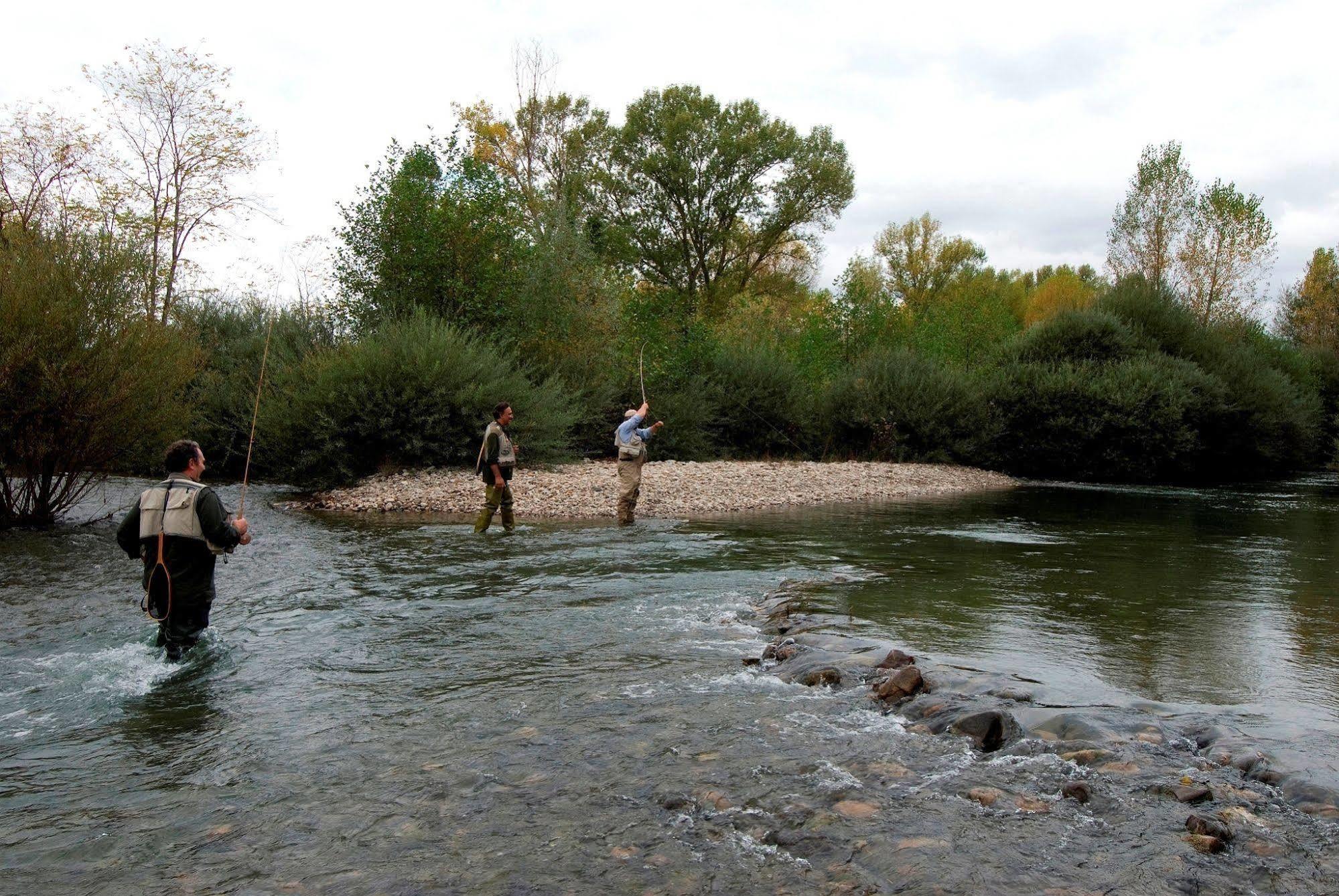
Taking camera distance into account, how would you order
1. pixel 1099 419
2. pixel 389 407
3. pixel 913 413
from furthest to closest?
pixel 913 413, pixel 1099 419, pixel 389 407

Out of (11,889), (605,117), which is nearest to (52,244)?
(11,889)

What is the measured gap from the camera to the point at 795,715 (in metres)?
6.35

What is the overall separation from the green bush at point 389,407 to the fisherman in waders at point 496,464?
7.71 meters

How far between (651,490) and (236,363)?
49.5ft

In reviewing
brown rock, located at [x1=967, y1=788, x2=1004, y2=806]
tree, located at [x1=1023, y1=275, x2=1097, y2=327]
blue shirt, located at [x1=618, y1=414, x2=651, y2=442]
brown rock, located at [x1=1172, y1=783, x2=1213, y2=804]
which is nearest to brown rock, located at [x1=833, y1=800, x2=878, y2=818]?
brown rock, located at [x1=967, y1=788, x2=1004, y2=806]

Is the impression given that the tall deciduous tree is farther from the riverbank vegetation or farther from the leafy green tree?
the leafy green tree

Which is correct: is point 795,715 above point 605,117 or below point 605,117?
below

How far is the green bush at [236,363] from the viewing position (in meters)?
26.0

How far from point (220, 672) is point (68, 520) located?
11.2m

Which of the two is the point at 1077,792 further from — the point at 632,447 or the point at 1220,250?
the point at 1220,250

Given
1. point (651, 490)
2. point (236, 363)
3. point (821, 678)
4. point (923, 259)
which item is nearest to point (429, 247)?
point (236, 363)

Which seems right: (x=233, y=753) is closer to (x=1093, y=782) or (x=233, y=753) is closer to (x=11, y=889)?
(x=11, y=889)

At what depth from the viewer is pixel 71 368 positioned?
46.6ft

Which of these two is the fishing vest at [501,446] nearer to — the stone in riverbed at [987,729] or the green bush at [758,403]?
the stone in riverbed at [987,729]
